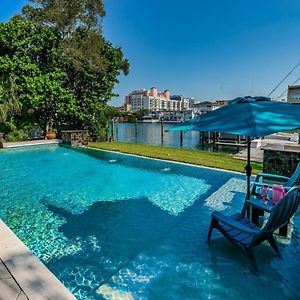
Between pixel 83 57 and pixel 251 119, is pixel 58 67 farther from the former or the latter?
pixel 251 119

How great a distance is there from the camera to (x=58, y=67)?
19516 millimetres

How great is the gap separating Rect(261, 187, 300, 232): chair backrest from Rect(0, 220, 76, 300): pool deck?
2512 mm

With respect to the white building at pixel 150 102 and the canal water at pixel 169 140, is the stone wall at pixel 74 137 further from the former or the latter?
the white building at pixel 150 102

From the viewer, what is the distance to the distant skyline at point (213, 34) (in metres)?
15.4

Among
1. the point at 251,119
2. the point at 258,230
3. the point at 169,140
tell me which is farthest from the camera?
the point at 169,140

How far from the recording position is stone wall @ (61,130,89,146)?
18.5 metres

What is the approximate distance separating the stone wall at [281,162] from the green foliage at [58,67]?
14604 millimetres

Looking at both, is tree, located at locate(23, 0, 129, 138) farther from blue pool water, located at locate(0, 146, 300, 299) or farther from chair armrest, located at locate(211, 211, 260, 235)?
chair armrest, located at locate(211, 211, 260, 235)

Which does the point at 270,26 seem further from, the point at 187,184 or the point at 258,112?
the point at 258,112

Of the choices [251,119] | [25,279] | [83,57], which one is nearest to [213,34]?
Result: [83,57]

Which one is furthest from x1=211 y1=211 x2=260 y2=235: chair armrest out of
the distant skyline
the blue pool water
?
the distant skyline

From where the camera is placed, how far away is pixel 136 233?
495 cm

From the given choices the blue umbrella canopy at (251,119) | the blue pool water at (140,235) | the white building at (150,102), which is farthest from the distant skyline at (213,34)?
the white building at (150,102)

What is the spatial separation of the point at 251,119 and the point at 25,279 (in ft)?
11.4
